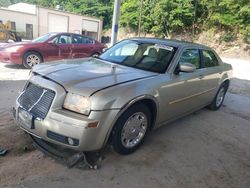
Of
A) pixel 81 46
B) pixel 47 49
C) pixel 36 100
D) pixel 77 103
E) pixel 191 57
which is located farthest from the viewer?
pixel 81 46

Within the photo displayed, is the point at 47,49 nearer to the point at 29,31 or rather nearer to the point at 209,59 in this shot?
the point at 209,59

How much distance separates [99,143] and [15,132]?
1.61m

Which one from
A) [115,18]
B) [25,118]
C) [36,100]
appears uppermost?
[115,18]

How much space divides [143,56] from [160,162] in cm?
173

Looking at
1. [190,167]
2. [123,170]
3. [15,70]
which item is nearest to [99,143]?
[123,170]

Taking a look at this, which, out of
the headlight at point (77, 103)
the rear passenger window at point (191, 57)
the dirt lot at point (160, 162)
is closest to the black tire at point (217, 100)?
the dirt lot at point (160, 162)

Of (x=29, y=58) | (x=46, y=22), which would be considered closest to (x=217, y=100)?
(x=29, y=58)

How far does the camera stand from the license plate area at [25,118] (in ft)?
10.2

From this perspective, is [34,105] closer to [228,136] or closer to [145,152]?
[145,152]

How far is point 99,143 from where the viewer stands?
3055 millimetres

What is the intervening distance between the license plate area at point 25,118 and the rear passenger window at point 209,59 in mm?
3515

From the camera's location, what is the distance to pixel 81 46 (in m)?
10.3

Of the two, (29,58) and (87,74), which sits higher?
(87,74)

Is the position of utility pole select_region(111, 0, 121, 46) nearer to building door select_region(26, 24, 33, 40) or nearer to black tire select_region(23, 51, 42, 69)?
black tire select_region(23, 51, 42, 69)
